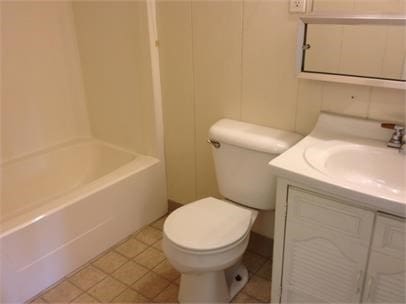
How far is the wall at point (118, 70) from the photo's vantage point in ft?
6.91

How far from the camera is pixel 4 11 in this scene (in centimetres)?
207

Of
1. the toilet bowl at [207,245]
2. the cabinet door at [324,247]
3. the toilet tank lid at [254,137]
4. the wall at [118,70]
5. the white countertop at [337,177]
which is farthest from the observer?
the wall at [118,70]

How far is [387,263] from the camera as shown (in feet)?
4.08

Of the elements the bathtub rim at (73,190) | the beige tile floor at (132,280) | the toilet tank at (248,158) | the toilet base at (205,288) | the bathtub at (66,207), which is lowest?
the beige tile floor at (132,280)

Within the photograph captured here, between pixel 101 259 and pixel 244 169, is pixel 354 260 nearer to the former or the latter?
pixel 244 169

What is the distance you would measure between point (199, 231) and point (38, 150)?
133cm

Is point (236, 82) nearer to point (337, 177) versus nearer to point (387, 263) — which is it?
point (337, 177)

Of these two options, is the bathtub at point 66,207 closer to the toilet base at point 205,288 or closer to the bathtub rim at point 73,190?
the bathtub rim at point 73,190

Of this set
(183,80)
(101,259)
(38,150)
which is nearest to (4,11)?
(38,150)

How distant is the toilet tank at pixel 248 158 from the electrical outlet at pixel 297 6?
525 millimetres

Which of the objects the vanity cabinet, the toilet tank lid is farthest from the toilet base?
the toilet tank lid

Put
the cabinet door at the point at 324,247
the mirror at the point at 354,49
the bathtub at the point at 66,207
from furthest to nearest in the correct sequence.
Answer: the bathtub at the point at 66,207, the mirror at the point at 354,49, the cabinet door at the point at 324,247

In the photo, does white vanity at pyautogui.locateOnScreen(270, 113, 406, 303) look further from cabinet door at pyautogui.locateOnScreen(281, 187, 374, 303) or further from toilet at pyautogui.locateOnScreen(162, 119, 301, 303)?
toilet at pyautogui.locateOnScreen(162, 119, 301, 303)

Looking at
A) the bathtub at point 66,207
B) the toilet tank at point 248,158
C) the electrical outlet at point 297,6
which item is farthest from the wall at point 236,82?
the bathtub at point 66,207
